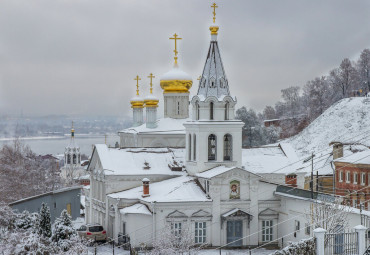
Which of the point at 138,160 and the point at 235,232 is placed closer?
the point at 235,232

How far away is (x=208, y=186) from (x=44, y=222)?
8.88 metres

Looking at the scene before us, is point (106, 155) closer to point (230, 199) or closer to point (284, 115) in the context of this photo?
point (230, 199)

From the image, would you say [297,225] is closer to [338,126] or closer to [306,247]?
[306,247]

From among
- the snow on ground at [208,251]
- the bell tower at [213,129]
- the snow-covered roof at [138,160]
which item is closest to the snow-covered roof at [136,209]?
the snow on ground at [208,251]

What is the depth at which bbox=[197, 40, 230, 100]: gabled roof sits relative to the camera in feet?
118

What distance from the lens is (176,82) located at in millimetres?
45125

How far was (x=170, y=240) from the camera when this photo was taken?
28.0 meters

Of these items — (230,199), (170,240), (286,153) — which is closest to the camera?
(170,240)

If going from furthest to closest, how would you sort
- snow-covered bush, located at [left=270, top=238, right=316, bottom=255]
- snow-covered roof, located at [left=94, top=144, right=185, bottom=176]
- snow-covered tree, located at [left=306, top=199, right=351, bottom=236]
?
1. snow-covered roof, located at [left=94, top=144, right=185, bottom=176]
2. snow-covered tree, located at [left=306, top=199, right=351, bottom=236]
3. snow-covered bush, located at [left=270, top=238, right=316, bottom=255]

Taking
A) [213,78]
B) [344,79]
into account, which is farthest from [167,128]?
[344,79]

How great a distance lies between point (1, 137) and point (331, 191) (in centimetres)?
4250

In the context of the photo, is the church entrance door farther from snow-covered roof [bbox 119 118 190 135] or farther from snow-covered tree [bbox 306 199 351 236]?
snow-covered roof [bbox 119 118 190 135]

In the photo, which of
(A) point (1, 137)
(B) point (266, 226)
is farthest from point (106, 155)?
(A) point (1, 137)

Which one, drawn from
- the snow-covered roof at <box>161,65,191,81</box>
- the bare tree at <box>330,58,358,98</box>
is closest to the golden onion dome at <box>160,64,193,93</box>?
the snow-covered roof at <box>161,65,191,81</box>
